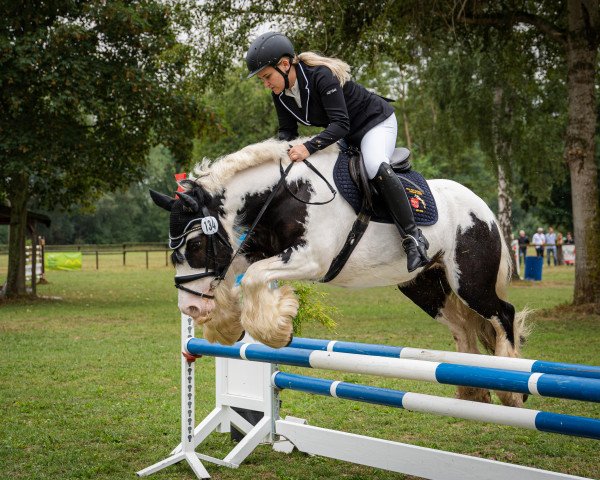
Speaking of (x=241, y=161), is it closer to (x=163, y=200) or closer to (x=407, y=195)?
(x=163, y=200)

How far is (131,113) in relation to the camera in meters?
18.3

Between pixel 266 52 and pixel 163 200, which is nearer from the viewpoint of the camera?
pixel 266 52

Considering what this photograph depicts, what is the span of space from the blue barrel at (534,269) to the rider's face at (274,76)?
2220cm

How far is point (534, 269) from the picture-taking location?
82.8 ft

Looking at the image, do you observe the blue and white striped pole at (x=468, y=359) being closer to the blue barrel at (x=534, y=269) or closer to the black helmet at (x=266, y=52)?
the black helmet at (x=266, y=52)

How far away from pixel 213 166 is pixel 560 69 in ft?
48.6

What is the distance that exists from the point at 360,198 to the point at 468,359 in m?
1.09

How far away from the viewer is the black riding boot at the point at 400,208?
427cm

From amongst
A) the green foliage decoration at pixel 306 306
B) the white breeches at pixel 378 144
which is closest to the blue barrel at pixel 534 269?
the green foliage decoration at pixel 306 306

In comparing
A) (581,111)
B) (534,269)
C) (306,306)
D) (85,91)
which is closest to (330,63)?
(306,306)

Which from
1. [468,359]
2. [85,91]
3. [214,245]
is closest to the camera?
[468,359]

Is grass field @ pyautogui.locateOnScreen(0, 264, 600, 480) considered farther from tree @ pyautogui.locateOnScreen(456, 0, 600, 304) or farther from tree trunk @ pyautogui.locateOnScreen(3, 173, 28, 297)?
tree trunk @ pyautogui.locateOnScreen(3, 173, 28, 297)

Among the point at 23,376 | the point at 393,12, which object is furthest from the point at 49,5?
the point at 23,376

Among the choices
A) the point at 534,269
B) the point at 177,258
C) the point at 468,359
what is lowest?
the point at 534,269
